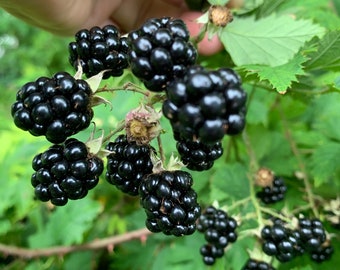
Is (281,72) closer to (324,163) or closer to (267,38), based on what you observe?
(267,38)

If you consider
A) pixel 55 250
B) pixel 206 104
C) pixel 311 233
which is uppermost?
pixel 206 104

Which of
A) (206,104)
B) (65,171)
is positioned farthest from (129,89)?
(206,104)

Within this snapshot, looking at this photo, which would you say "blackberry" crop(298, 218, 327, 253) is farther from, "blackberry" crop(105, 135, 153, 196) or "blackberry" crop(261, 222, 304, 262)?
"blackberry" crop(105, 135, 153, 196)

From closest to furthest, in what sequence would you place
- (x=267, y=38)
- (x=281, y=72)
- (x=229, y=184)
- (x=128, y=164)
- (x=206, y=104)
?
(x=206, y=104) < (x=128, y=164) < (x=281, y=72) < (x=267, y=38) < (x=229, y=184)

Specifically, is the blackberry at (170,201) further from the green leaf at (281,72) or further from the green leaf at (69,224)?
the green leaf at (69,224)

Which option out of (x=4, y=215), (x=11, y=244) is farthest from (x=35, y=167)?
(x=11, y=244)

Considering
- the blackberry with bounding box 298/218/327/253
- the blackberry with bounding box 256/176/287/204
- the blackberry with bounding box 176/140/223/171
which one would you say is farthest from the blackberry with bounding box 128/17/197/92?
the blackberry with bounding box 256/176/287/204
